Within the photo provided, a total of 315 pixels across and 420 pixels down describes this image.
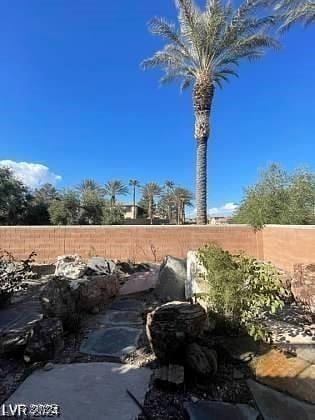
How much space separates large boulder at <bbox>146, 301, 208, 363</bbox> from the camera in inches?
138

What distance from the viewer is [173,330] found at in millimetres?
3533

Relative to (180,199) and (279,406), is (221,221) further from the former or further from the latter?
(279,406)

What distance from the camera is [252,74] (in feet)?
50.3

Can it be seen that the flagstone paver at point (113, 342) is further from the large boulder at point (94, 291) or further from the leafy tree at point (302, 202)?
the leafy tree at point (302, 202)

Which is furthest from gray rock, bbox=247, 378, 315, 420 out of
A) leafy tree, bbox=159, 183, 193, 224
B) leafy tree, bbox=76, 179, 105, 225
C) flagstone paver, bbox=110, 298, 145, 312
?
leafy tree, bbox=159, 183, 193, 224

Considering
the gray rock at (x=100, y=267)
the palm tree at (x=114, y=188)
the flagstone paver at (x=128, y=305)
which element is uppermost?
the palm tree at (x=114, y=188)

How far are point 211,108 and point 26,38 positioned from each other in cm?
840

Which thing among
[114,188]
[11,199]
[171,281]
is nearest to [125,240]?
[171,281]

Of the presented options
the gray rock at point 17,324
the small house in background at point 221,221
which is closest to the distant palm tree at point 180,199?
the small house in background at point 221,221

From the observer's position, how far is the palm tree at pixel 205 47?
13.6 meters

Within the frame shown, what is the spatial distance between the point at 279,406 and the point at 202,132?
13205 mm

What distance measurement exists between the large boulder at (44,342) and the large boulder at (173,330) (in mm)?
1215

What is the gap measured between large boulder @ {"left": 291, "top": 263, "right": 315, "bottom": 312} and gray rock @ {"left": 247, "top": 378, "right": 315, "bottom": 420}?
2673 mm

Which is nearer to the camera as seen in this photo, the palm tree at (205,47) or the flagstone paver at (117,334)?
the flagstone paver at (117,334)
